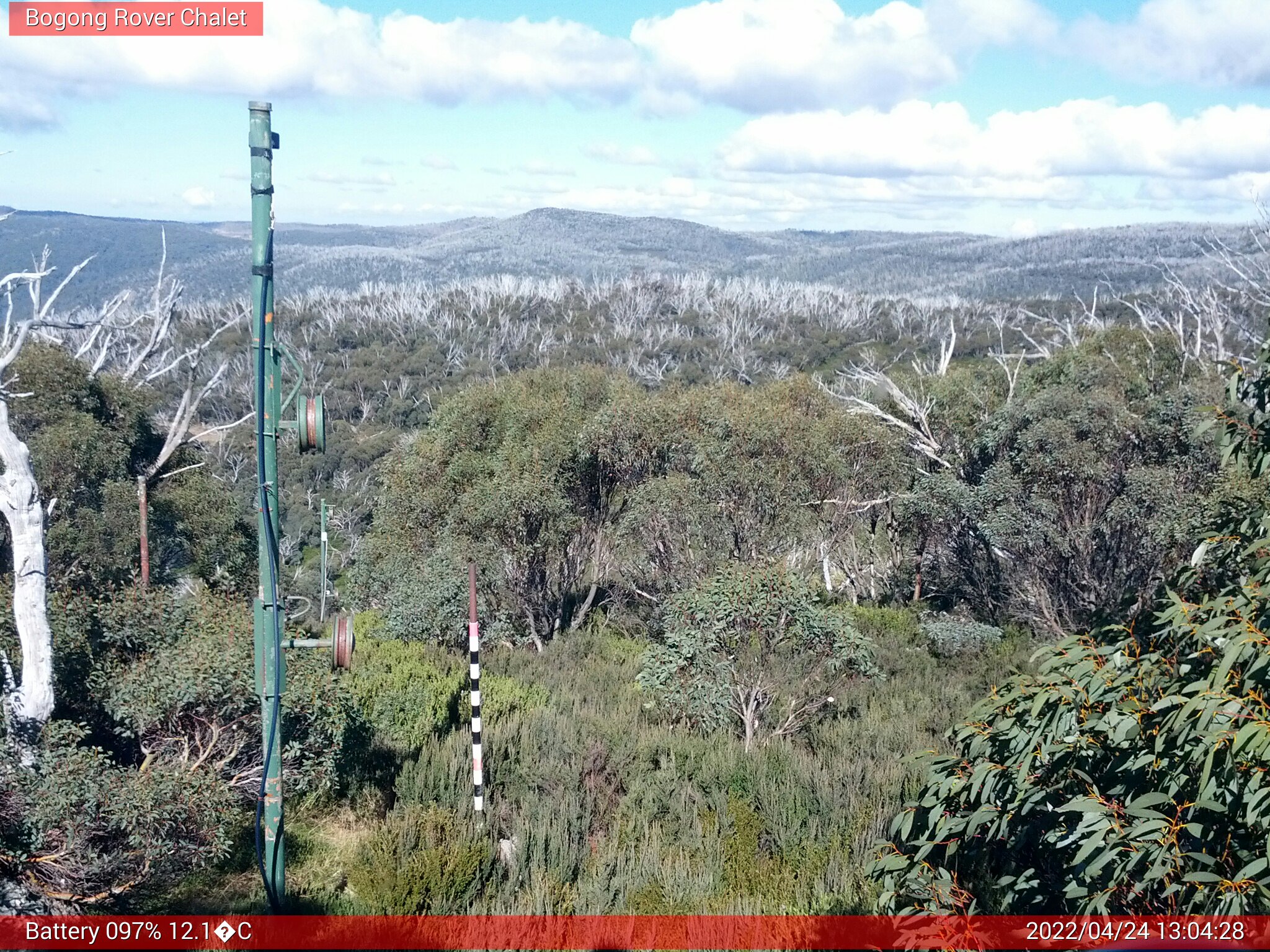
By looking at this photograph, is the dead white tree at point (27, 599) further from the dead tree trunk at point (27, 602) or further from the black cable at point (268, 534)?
the black cable at point (268, 534)

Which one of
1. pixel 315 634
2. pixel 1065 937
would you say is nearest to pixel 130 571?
pixel 315 634

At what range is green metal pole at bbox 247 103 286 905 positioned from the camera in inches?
159

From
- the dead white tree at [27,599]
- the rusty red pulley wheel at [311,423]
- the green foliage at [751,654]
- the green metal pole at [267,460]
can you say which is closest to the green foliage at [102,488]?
the dead white tree at [27,599]

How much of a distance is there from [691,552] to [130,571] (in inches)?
286

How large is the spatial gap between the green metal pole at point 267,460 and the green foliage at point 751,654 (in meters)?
4.79

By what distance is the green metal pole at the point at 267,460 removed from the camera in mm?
4035

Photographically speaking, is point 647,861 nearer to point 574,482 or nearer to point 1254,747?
point 1254,747

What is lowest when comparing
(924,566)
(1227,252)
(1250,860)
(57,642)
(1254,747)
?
(924,566)

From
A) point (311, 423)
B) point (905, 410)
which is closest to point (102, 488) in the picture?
point (311, 423)

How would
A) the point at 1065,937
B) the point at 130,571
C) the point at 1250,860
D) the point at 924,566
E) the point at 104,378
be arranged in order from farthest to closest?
the point at 924,566 → the point at 104,378 → the point at 130,571 → the point at 1065,937 → the point at 1250,860

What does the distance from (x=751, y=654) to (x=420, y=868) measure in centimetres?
400

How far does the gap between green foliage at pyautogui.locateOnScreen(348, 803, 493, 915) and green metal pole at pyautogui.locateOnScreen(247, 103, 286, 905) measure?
110 centimetres

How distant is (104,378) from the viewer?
1371 centimetres

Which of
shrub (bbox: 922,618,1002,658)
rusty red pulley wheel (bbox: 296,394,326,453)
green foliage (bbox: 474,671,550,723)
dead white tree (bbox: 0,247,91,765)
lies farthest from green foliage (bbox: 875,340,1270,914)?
shrub (bbox: 922,618,1002,658)
